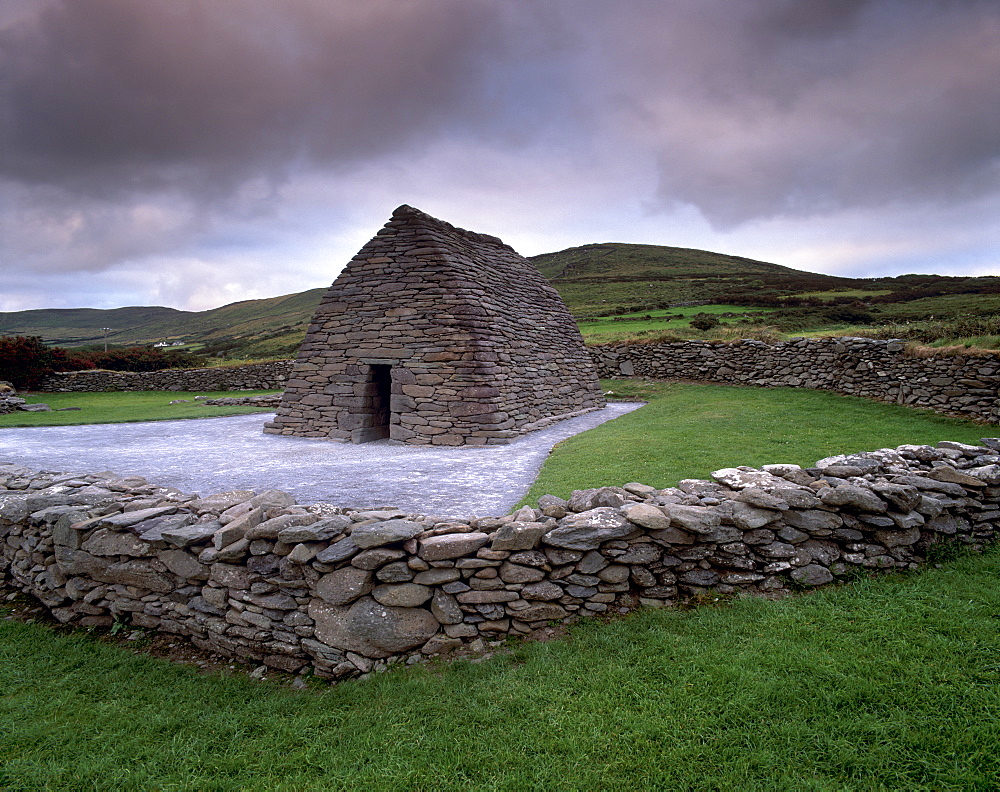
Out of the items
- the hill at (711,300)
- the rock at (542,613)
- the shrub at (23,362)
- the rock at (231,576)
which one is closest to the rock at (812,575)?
the rock at (542,613)

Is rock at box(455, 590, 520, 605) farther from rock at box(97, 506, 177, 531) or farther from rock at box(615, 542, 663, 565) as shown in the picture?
rock at box(97, 506, 177, 531)

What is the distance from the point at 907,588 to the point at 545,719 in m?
3.42

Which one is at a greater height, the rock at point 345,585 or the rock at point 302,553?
the rock at point 302,553

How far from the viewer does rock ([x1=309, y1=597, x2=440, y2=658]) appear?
12.6 feet

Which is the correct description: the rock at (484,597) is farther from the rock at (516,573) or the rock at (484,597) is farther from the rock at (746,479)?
the rock at (746,479)

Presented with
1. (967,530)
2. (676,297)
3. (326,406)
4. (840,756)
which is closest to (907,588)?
(967,530)

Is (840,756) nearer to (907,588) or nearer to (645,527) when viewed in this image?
(645,527)

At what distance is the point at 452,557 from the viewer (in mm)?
3914

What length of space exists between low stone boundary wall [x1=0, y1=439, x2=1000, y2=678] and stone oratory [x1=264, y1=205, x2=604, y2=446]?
6.76 meters

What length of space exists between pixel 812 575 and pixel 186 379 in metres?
32.3

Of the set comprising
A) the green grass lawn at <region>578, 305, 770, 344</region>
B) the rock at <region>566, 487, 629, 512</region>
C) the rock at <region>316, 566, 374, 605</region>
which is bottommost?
the rock at <region>316, 566, 374, 605</region>

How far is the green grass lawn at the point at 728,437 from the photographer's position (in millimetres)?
7426

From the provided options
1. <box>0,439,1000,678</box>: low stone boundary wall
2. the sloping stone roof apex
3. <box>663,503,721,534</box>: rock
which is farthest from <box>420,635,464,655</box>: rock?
the sloping stone roof apex

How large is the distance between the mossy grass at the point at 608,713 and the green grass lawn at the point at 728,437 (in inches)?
119
